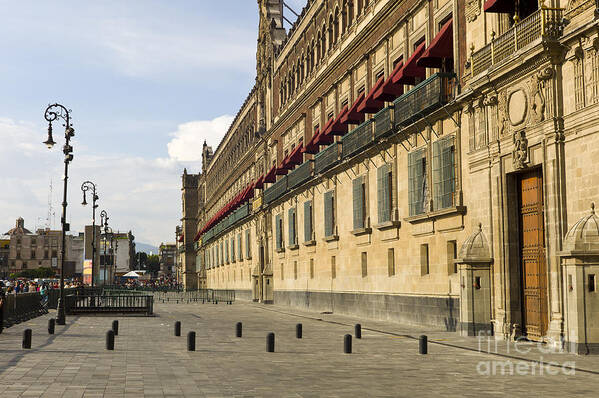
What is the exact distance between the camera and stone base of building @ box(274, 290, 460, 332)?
25.5 m

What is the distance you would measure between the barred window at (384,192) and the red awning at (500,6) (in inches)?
414

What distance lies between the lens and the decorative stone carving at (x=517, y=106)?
66.4 ft

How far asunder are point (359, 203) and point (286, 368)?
781 inches

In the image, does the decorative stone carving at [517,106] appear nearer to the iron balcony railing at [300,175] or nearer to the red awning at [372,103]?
the red awning at [372,103]

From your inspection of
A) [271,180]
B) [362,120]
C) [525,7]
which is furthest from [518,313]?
[271,180]

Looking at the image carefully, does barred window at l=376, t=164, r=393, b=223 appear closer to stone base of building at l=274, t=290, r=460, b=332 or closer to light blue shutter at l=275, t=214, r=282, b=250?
stone base of building at l=274, t=290, r=460, b=332

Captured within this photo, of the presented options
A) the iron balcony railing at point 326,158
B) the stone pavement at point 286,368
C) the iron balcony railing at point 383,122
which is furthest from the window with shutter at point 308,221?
the stone pavement at point 286,368

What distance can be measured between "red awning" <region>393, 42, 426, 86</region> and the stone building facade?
0.08 metres

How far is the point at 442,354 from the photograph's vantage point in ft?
59.2

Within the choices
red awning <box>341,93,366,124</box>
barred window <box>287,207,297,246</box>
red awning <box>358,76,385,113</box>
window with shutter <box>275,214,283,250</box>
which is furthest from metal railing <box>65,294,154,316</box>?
red awning <box>358,76,385,113</box>

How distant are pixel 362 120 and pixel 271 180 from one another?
17.9 metres

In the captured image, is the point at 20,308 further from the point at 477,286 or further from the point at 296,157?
the point at 477,286

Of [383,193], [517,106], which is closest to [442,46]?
[517,106]

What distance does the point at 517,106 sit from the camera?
2058 centimetres
